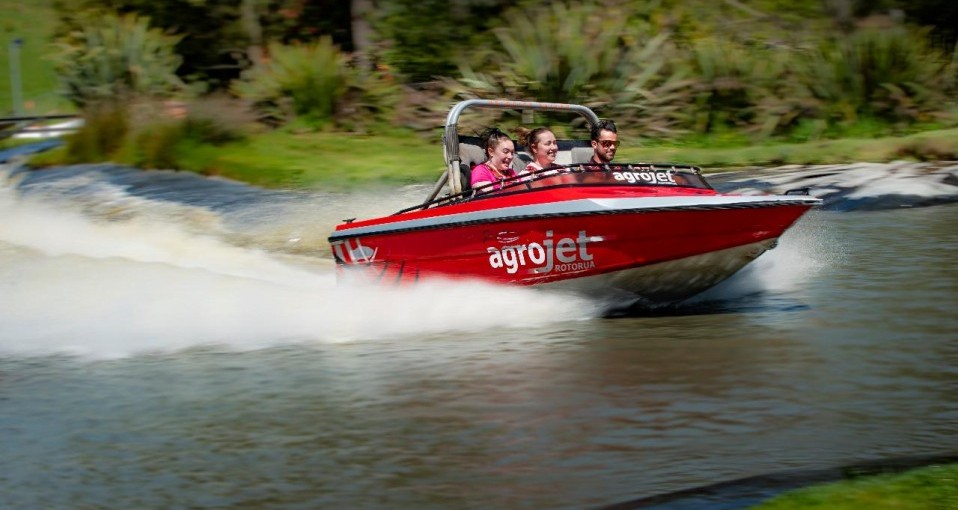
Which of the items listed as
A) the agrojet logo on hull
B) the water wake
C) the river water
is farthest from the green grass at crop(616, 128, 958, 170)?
the agrojet logo on hull

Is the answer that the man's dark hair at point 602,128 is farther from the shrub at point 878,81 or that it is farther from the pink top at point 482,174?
the shrub at point 878,81

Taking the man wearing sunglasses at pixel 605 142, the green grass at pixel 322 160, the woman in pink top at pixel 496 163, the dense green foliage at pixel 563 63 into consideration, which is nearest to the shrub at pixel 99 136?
the dense green foliage at pixel 563 63

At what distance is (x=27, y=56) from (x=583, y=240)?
58463 millimetres

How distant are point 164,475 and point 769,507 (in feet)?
9.03

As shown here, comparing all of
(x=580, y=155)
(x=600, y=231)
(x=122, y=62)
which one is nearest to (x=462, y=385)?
(x=600, y=231)

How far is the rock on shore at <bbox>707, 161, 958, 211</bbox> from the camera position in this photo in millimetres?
15984

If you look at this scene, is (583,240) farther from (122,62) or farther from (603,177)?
(122,62)

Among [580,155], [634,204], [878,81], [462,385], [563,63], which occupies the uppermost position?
[563,63]

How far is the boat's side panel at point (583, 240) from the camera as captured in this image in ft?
30.1

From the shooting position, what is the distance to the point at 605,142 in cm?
1042

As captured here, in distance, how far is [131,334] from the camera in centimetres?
1035

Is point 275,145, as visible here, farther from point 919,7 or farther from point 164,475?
point 164,475

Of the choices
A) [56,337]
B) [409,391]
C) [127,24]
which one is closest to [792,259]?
[409,391]

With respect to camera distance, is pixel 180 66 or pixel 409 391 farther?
pixel 180 66
